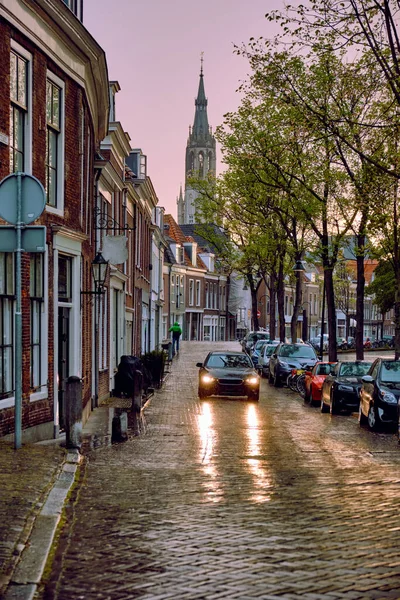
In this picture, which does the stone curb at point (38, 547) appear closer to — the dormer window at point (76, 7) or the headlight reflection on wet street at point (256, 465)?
the headlight reflection on wet street at point (256, 465)

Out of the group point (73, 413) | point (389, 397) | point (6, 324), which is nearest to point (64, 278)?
point (6, 324)

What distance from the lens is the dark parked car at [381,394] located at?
665 inches

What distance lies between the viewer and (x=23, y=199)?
33.8ft

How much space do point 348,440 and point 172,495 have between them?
6.92 meters

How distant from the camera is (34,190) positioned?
10.2 metres

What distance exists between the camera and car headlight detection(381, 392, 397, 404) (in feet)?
55.3

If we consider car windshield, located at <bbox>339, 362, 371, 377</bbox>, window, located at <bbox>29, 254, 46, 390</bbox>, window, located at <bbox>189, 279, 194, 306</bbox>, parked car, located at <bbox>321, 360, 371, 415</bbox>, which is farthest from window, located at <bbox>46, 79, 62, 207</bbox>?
window, located at <bbox>189, 279, 194, 306</bbox>

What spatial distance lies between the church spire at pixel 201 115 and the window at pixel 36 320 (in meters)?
135

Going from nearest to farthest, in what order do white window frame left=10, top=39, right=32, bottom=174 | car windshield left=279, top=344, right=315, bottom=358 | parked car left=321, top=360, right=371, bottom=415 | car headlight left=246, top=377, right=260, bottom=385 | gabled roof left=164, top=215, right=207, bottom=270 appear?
white window frame left=10, top=39, right=32, bottom=174, parked car left=321, top=360, right=371, bottom=415, car headlight left=246, top=377, right=260, bottom=385, car windshield left=279, top=344, right=315, bottom=358, gabled roof left=164, top=215, right=207, bottom=270

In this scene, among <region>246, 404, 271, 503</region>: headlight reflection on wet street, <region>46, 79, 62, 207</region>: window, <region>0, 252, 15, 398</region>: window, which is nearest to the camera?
<region>246, 404, 271, 503</region>: headlight reflection on wet street

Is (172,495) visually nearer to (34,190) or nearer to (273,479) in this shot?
(273,479)

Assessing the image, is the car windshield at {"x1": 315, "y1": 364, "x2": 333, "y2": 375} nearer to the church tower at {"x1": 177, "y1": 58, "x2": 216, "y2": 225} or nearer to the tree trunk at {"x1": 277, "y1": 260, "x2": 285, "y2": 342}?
the tree trunk at {"x1": 277, "y1": 260, "x2": 285, "y2": 342}

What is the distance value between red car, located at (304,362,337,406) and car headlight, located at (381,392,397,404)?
8.60 meters

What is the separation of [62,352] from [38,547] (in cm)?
967
